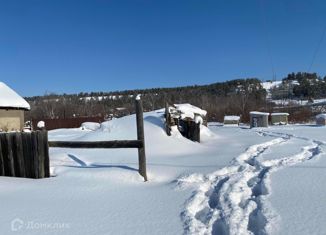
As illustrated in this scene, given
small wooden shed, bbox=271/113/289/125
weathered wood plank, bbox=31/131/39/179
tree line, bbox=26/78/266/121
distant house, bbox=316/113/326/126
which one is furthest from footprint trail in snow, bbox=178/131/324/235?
tree line, bbox=26/78/266/121

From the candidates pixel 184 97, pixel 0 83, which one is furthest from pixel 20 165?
pixel 184 97

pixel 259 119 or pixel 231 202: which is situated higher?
pixel 231 202

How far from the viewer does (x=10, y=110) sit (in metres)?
35.5

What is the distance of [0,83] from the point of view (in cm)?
3950

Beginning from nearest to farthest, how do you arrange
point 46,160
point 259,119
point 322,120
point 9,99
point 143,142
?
point 143,142 → point 46,160 → point 9,99 → point 322,120 → point 259,119

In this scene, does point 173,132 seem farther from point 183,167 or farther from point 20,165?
point 20,165

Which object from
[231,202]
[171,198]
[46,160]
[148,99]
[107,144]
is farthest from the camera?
[148,99]

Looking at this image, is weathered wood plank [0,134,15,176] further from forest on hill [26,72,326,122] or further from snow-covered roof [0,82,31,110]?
forest on hill [26,72,326,122]

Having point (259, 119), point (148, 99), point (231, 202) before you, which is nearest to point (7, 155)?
point (231, 202)

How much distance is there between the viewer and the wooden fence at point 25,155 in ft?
27.8

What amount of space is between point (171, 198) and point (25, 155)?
367cm

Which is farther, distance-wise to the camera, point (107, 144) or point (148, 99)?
point (148, 99)

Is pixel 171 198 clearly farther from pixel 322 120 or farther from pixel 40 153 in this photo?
pixel 322 120

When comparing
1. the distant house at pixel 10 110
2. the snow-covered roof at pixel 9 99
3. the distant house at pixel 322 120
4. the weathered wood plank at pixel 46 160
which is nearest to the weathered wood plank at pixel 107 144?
the weathered wood plank at pixel 46 160
